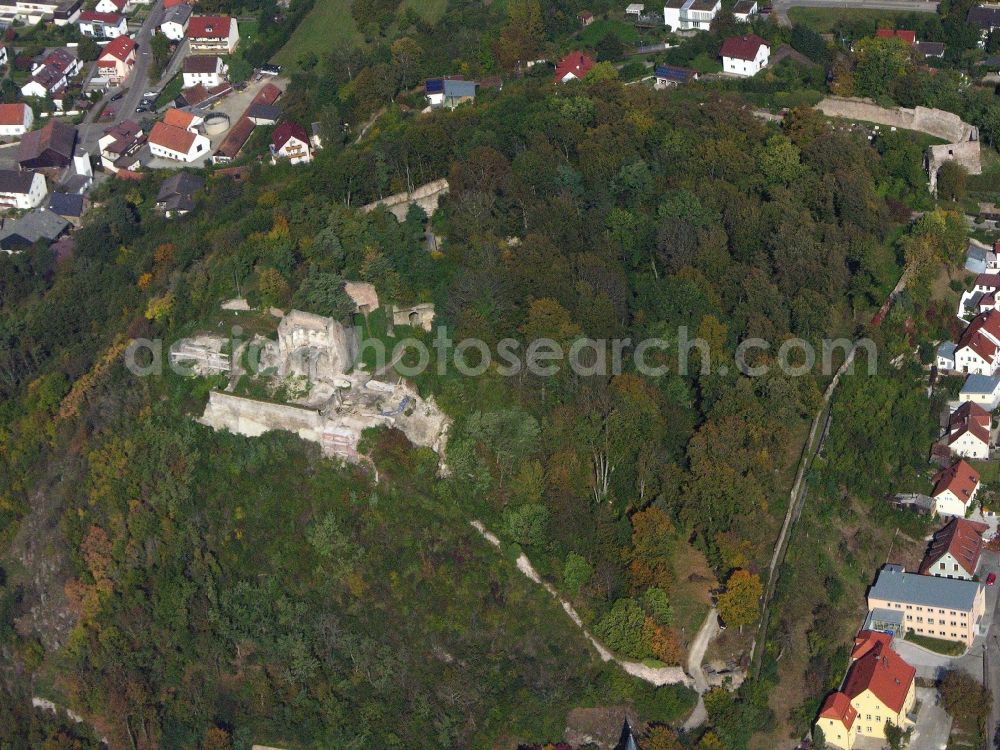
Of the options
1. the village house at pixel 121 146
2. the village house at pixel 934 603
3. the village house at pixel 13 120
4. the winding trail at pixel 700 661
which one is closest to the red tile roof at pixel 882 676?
the village house at pixel 934 603

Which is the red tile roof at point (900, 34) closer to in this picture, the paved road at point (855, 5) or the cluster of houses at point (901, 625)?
the paved road at point (855, 5)

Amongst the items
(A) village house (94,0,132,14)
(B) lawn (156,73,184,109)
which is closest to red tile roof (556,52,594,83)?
(B) lawn (156,73,184,109)

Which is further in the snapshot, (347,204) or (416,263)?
(347,204)

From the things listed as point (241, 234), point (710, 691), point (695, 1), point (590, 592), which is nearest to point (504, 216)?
point (241, 234)

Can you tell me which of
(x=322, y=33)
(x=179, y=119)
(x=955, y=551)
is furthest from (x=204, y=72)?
(x=955, y=551)

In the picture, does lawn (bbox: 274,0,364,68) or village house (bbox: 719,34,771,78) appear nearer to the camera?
village house (bbox: 719,34,771,78)

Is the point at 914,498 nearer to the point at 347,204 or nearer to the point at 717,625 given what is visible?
the point at 717,625

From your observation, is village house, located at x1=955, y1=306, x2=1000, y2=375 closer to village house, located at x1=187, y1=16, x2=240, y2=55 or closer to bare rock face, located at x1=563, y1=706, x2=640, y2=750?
bare rock face, located at x1=563, y1=706, x2=640, y2=750
